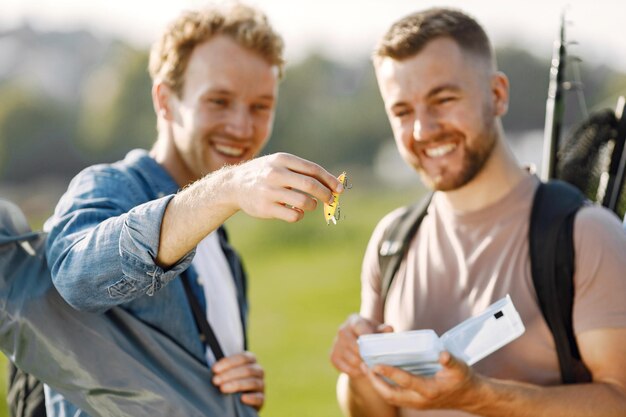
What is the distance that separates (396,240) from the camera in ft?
11.2

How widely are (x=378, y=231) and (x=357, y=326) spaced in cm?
57

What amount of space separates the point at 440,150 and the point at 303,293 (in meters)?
17.2

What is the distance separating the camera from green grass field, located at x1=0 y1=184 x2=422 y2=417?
11.7 meters

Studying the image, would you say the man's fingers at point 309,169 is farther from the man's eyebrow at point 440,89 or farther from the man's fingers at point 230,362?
the man's eyebrow at point 440,89

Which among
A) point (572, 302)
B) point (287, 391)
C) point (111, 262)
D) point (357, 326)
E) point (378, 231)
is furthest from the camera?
point (287, 391)

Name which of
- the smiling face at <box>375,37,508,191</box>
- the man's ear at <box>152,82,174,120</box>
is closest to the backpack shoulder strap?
the smiling face at <box>375,37,508,191</box>

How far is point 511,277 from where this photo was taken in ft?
10.0

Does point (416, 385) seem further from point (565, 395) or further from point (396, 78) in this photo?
point (396, 78)

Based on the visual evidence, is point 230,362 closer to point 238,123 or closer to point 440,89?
point 238,123

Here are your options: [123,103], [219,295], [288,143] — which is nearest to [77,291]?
[219,295]

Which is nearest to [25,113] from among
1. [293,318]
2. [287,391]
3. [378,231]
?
[293,318]

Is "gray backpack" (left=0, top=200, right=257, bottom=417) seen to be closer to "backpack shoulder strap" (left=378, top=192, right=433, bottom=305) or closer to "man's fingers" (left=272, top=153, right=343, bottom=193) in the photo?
"man's fingers" (left=272, top=153, right=343, bottom=193)

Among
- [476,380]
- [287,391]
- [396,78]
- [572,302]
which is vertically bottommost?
[287,391]

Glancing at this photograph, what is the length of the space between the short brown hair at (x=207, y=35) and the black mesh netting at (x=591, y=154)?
52.6 inches
